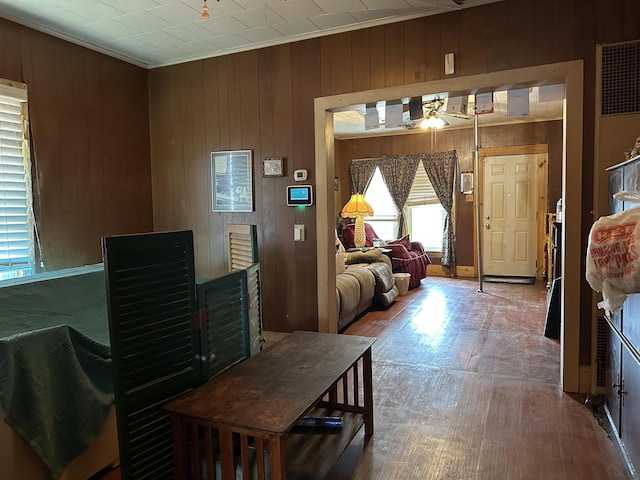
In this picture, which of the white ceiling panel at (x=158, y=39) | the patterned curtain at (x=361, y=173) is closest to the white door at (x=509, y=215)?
the patterned curtain at (x=361, y=173)

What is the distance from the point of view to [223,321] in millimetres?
2037

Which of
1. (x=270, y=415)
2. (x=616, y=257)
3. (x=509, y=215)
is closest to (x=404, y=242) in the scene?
(x=509, y=215)

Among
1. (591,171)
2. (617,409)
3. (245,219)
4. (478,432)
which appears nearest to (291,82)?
(245,219)

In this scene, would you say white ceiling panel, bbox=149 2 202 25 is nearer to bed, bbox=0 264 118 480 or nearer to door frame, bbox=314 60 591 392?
door frame, bbox=314 60 591 392

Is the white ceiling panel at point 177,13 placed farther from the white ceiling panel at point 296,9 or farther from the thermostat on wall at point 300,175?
the thermostat on wall at point 300,175

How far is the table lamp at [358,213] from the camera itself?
6727 millimetres

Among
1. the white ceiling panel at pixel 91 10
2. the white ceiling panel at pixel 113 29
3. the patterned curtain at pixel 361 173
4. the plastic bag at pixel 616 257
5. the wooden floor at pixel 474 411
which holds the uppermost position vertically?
the white ceiling panel at pixel 113 29

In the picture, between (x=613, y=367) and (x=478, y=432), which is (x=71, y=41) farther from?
(x=613, y=367)

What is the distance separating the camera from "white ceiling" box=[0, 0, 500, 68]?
302 cm

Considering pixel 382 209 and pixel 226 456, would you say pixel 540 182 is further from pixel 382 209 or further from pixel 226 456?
pixel 226 456

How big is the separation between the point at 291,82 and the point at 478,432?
9.69ft

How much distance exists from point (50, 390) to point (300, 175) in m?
2.45

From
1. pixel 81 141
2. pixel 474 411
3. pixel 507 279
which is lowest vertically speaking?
pixel 474 411

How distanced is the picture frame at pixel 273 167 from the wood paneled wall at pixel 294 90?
2.4 inches
